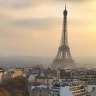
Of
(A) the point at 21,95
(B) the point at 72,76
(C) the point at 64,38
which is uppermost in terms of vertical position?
(C) the point at 64,38

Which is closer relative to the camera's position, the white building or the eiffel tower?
the white building

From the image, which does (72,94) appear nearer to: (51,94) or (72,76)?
(51,94)

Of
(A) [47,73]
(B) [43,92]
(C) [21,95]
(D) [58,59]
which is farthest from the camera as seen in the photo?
(D) [58,59]

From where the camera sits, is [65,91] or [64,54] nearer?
[65,91]

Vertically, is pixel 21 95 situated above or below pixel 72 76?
below

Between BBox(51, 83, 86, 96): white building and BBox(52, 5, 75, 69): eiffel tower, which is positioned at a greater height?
BBox(52, 5, 75, 69): eiffel tower

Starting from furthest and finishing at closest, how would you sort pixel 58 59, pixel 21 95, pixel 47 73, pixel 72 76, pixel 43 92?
pixel 58 59, pixel 47 73, pixel 72 76, pixel 43 92, pixel 21 95

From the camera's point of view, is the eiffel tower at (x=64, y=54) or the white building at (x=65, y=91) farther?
Answer: the eiffel tower at (x=64, y=54)

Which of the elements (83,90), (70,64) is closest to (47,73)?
(70,64)

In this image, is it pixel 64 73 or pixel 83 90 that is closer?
pixel 83 90

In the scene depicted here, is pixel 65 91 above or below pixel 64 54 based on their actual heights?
below

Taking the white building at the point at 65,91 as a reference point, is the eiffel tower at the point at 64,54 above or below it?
above
